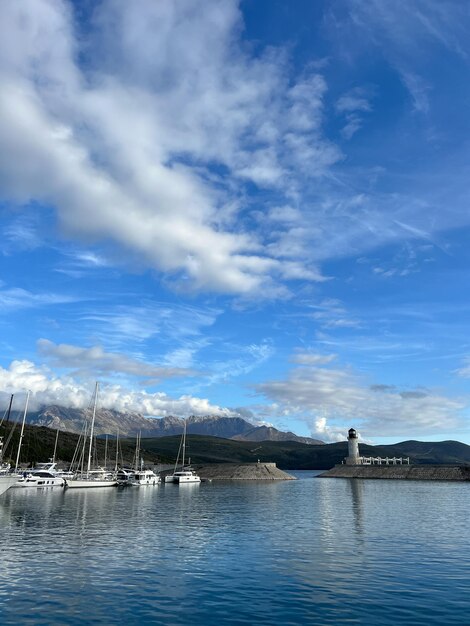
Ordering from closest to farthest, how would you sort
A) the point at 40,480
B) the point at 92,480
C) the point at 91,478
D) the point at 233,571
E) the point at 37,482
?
the point at 233,571 < the point at 37,482 < the point at 40,480 < the point at 92,480 < the point at 91,478

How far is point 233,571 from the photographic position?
3609 cm

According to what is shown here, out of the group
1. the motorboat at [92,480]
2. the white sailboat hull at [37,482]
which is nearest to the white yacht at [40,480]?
the white sailboat hull at [37,482]

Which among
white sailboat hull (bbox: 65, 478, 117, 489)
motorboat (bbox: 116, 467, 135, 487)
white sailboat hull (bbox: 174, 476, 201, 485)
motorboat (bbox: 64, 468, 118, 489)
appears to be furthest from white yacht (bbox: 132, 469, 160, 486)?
white sailboat hull (bbox: 65, 478, 117, 489)

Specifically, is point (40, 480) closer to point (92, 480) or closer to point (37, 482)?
point (37, 482)

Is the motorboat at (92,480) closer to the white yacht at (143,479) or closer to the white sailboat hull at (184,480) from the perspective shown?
the white yacht at (143,479)

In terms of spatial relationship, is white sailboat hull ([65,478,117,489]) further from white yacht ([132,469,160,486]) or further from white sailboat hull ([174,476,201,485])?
white sailboat hull ([174,476,201,485])

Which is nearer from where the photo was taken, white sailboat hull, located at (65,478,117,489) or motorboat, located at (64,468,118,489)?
white sailboat hull, located at (65,478,117,489)

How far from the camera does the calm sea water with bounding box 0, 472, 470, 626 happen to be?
86.1 feet

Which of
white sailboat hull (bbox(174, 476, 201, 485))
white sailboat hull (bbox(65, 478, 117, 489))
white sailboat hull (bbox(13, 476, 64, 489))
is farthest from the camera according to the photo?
white sailboat hull (bbox(174, 476, 201, 485))

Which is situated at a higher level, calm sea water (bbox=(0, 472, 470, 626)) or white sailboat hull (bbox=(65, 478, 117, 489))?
white sailboat hull (bbox=(65, 478, 117, 489))

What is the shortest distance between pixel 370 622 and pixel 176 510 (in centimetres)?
6246

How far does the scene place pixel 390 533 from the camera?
182ft

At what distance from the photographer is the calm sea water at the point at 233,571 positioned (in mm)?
26234

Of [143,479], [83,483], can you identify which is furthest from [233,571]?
[143,479]
